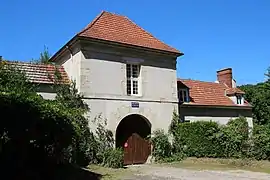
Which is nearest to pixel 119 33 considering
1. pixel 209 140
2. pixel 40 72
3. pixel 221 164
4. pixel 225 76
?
pixel 40 72

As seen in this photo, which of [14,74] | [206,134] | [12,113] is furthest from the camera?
[206,134]

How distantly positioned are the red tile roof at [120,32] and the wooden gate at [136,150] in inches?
241

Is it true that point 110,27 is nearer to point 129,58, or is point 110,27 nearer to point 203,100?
point 129,58

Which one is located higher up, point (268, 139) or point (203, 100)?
point (203, 100)

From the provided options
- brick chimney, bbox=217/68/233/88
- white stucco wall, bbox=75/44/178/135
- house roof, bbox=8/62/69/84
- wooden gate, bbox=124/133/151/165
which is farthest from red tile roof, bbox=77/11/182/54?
brick chimney, bbox=217/68/233/88

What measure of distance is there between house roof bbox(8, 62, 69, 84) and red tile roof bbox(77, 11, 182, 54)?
298 cm

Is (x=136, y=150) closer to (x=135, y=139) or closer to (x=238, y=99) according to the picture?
(x=135, y=139)

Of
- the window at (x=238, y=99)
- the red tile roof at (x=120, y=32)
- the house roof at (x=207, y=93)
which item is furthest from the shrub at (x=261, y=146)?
the red tile roof at (x=120, y=32)

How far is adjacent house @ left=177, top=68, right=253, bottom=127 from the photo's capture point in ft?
84.5

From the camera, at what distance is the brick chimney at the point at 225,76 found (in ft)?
106

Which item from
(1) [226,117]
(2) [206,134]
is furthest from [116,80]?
(1) [226,117]

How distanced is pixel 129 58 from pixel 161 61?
8.30 feet

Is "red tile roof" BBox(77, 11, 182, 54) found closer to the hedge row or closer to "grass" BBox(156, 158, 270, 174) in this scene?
the hedge row

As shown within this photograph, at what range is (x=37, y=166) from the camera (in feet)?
44.0
